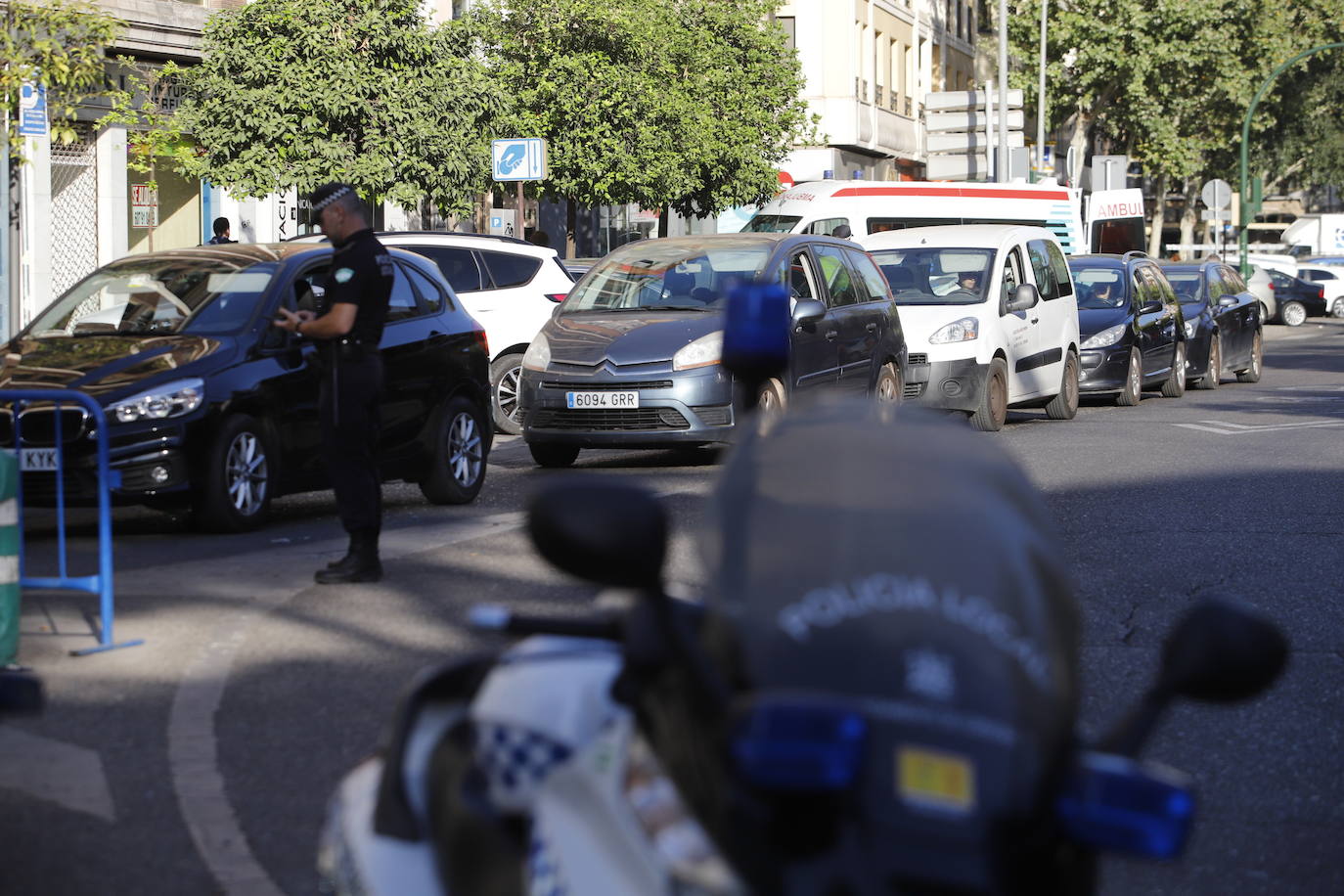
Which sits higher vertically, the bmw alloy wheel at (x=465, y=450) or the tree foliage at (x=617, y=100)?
the tree foliage at (x=617, y=100)

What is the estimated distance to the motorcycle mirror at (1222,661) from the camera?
231 centimetres

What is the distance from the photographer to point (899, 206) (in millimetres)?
31297

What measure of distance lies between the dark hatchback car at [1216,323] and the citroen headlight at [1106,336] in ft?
9.57

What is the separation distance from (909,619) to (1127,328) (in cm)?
1982

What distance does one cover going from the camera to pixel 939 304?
58.6 feet

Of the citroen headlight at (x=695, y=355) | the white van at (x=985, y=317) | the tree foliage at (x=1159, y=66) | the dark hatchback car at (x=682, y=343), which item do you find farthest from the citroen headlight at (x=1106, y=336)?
the tree foliage at (x=1159, y=66)

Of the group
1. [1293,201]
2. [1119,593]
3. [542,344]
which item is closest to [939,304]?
[542,344]

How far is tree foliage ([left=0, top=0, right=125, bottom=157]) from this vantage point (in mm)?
13898

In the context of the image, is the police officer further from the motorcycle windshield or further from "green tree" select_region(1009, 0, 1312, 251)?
"green tree" select_region(1009, 0, 1312, 251)

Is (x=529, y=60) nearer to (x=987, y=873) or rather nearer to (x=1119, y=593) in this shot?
(x=1119, y=593)

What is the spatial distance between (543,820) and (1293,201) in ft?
400

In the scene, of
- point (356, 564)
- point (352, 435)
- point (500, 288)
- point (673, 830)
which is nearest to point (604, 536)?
point (673, 830)

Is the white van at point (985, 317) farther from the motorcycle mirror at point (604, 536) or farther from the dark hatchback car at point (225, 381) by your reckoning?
the motorcycle mirror at point (604, 536)

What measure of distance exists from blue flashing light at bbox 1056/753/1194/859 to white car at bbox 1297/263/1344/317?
54747 mm
